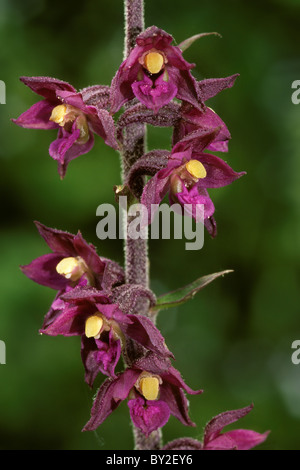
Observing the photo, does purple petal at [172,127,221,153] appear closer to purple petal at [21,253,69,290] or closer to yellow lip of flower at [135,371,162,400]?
purple petal at [21,253,69,290]

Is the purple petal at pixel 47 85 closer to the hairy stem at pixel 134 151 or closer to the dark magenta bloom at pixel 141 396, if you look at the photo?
the hairy stem at pixel 134 151

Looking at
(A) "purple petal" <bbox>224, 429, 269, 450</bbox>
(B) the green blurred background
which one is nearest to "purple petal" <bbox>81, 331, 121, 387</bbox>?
(A) "purple petal" <bbox>224, 429, 269, 450</bbox>

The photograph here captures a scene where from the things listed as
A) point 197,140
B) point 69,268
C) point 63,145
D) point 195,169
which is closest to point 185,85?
point 197,140

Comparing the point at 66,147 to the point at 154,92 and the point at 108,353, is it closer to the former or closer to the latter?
the point at 154,92

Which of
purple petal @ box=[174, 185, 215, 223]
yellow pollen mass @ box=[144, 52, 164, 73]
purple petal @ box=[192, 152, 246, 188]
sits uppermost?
yellow pollen mass @ box=[144, 52, 164, 73]

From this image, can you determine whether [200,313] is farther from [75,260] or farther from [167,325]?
[75,260]

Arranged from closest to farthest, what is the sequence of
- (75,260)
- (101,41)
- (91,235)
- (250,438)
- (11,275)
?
(75,260) < (250,438) < (11,275) < (91,235) < (101,41)
